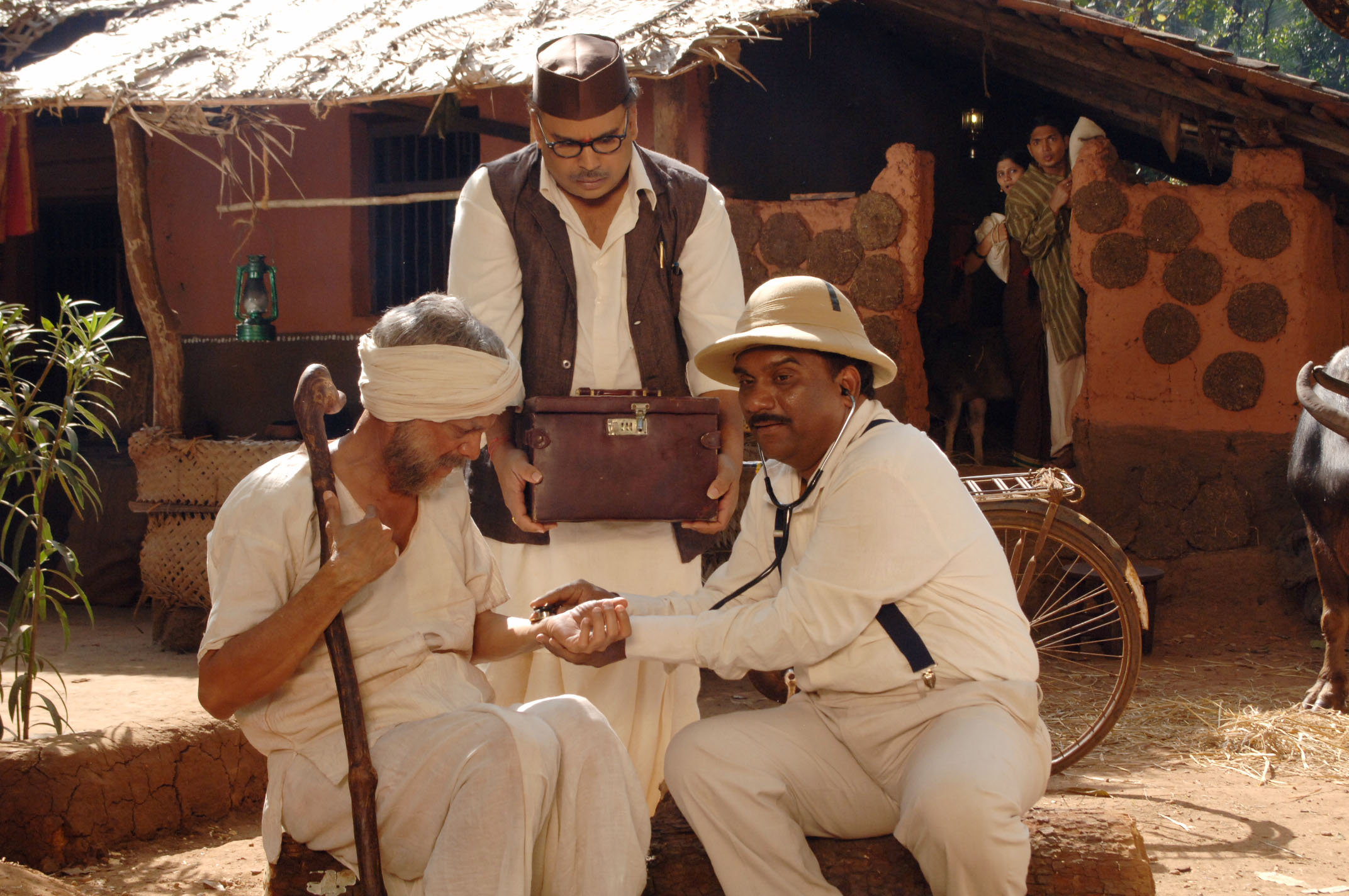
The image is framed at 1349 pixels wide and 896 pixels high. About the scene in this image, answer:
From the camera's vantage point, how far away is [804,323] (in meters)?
2.87

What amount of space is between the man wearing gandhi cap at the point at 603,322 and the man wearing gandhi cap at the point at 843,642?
1.63ft

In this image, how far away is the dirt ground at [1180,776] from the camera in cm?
387

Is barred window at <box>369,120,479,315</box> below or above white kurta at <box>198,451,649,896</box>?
above

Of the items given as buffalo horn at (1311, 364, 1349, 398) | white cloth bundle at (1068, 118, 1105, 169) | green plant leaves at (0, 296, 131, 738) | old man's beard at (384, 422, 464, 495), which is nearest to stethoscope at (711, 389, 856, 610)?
old man's beard at (384, 422, 464, 495)

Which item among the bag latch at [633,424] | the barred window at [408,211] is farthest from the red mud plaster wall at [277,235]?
the bag latch at [633,424]

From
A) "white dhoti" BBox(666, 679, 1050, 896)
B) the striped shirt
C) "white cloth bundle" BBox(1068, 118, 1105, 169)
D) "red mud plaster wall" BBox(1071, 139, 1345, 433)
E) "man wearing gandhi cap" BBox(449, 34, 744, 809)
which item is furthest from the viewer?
the striped shirt

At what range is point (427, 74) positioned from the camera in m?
6.22

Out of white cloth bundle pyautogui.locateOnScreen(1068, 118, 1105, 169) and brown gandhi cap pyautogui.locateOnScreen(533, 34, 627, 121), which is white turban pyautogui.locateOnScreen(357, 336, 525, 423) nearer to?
brown gandhi cap pyautogui.locateOnScreen(533, 34, 627, 121)

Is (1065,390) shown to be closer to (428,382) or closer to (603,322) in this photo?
(603,322)

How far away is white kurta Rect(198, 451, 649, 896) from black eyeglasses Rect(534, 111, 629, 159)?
107 centimetres

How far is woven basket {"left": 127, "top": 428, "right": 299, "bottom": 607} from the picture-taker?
24.1 ft

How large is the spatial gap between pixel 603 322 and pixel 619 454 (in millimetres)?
431

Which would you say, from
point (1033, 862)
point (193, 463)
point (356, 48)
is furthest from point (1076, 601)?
point (193, 463)

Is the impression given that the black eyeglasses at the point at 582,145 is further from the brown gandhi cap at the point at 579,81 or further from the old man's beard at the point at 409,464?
the old man's beard at the point at 409,464
